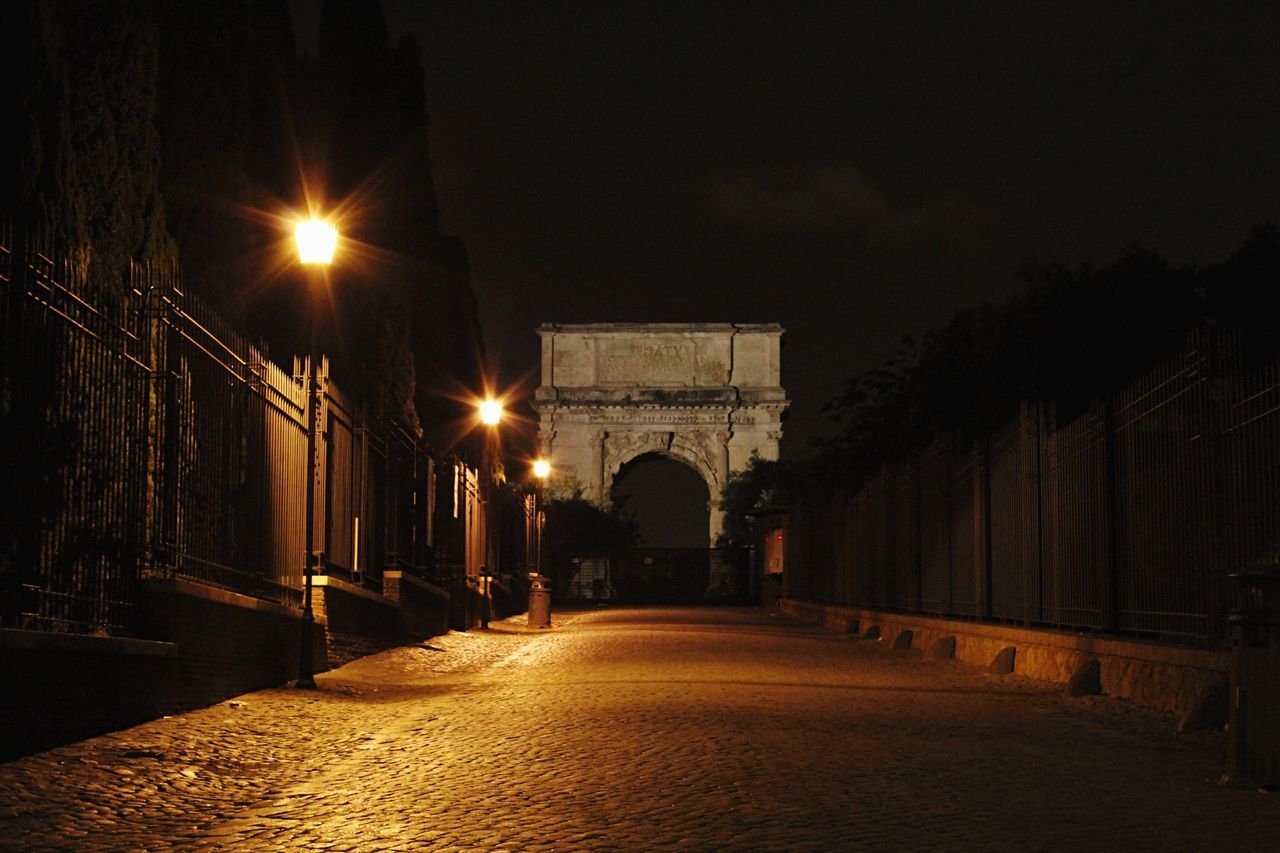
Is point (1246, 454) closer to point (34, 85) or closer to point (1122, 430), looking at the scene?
point (1122, 430)

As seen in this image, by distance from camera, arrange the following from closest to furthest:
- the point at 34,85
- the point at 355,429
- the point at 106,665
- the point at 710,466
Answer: the point at 106,665 → the point at 34,85 → the point at 355,429 → the point at 710,466

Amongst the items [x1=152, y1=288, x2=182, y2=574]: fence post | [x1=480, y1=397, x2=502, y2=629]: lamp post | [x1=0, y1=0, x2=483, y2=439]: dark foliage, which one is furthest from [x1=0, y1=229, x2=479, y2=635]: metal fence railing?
[x1=480, y1=397, x2=502, y2=629]: lamp post

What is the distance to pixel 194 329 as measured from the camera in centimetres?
1055

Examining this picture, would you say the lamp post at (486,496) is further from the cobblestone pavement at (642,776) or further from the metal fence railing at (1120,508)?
the cobblestone pavement at (642,776)

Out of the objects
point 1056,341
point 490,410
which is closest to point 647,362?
point 1056,341

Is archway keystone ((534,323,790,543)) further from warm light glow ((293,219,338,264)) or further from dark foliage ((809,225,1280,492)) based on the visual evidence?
warm light glow ((293,219,338,264))

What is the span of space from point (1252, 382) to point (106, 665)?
643cm

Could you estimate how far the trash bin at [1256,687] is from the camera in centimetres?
662

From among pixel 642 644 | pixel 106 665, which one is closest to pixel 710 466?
pixel 642 644

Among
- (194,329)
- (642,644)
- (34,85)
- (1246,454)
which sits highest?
(34,85)

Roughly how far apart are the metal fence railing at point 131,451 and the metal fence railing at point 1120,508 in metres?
6.26

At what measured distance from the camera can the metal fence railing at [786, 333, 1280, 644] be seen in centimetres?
927

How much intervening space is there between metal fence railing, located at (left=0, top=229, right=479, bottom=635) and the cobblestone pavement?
910mm

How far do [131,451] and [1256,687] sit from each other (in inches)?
240
